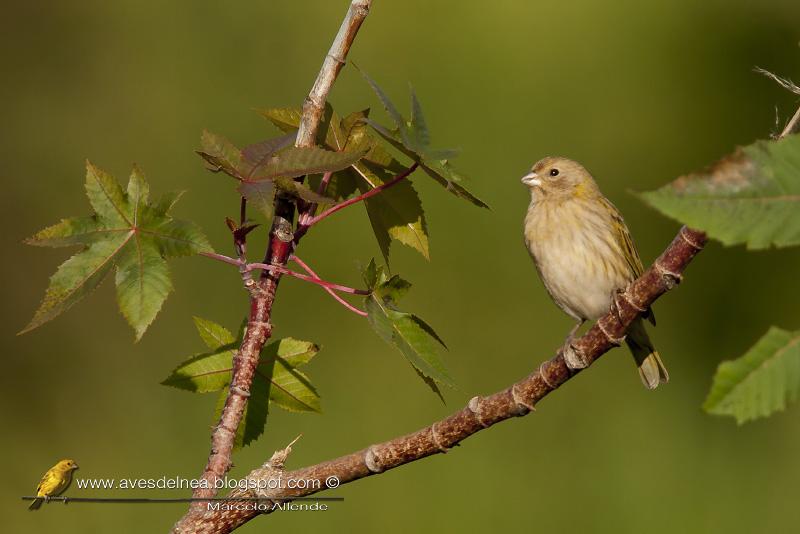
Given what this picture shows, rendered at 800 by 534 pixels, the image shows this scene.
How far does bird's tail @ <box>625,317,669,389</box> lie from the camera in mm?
2930

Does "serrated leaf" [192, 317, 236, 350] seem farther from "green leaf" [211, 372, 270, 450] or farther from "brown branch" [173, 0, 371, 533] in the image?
"brown branch" [173, 0, 371, 533]

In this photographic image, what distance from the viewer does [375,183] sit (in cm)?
149

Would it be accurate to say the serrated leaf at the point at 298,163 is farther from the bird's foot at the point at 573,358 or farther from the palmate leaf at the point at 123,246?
the bird's foot at the point at 573,358

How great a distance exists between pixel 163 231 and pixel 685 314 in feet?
11.0

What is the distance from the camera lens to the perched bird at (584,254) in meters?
2.85

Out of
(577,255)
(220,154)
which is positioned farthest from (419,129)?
(577,255)

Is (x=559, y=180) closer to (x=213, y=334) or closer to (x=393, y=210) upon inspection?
(x=393, y=210)

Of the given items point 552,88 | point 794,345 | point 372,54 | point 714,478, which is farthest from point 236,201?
point 794,345

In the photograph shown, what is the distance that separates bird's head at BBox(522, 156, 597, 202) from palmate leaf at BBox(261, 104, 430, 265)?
63.9 inches

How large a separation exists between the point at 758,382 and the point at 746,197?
5.5 inches

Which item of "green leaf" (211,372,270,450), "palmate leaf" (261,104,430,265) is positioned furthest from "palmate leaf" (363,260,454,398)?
"green leaf" (211,372,270,450)

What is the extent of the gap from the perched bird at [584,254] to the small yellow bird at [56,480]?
5.99ft

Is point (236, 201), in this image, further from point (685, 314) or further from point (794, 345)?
point (794, 345)

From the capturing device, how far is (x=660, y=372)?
2.99m
